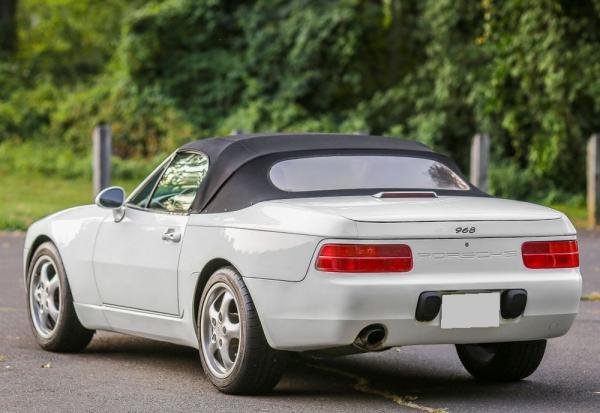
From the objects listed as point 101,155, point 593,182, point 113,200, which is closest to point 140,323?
point 113,200

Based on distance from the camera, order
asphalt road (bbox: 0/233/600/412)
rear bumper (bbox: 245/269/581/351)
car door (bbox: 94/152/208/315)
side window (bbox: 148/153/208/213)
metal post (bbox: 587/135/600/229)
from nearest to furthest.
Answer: rear bumper (bbox: 245/269/581/351)
asphalt road (bbox: 0/233/600/412)
car door (bbox: 94/152/208/315)
side window (bbox: 148/153/208/213)
metal post (bbox: 587/135/600/229)

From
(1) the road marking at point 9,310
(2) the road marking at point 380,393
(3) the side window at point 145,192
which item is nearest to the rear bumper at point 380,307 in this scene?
(2) the road marking at point 380,393

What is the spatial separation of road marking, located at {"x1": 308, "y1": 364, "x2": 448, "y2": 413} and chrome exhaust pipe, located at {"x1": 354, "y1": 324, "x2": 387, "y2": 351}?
0.34m

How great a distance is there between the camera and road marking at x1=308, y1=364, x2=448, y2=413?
22.8 ft

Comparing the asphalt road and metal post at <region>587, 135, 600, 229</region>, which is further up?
the asphalt road

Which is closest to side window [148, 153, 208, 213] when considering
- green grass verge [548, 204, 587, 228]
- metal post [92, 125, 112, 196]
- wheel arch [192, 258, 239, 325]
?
wheel arch [192, 258, 239, 325]

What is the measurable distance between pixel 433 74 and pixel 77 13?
70.6ft

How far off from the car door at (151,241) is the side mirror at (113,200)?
5 cm

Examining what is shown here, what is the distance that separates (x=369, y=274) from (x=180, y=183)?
5.94 ft

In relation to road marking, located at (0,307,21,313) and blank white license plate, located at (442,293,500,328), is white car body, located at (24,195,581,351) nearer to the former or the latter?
blank white license plate, located at (442,293,500,328)

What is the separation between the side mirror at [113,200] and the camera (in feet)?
27.7

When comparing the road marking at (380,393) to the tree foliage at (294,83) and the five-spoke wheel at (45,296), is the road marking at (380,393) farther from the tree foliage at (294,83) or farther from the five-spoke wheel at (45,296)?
the tree foliage at (294,83)

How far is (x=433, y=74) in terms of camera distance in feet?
94.9

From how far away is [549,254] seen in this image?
723cm
